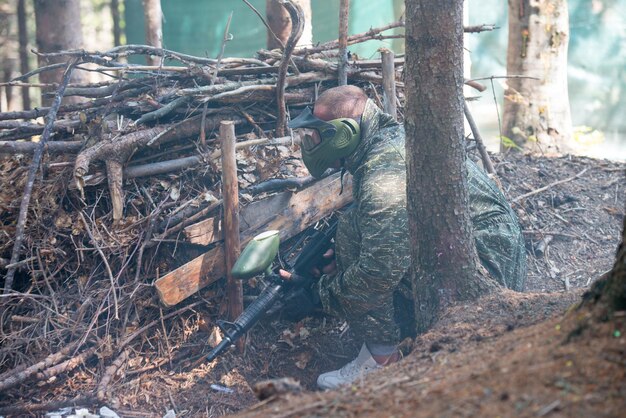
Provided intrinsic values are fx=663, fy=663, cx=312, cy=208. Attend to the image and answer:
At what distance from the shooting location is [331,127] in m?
4.51

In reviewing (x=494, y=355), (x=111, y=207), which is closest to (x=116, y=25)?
(x=111, y=207)

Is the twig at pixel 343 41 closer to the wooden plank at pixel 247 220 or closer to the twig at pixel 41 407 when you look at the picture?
the wooden plank at pixel 247 220

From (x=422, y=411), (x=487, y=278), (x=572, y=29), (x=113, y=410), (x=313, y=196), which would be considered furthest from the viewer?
(x=572, y=29)

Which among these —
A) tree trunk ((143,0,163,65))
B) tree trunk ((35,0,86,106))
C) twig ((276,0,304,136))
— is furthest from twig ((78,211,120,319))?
tree trunk ((143,0,163,65))

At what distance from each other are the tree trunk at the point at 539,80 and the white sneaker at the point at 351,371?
452 centimetres

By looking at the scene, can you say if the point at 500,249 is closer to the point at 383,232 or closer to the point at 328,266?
the point at 383,232

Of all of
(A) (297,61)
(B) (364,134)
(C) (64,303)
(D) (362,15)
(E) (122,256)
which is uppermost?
(D) (362,15)

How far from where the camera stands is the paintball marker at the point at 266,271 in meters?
4.36

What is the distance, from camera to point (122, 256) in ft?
16.0

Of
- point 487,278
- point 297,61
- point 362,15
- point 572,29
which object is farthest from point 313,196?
point 572,29

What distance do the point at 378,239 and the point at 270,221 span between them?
3.90ft

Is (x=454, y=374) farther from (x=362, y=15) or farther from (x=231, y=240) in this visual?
(x=362, y=15)

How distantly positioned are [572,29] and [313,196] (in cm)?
903

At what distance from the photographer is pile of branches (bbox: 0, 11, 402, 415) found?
4719mm
